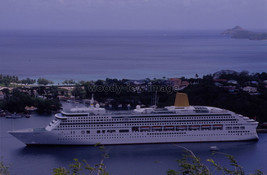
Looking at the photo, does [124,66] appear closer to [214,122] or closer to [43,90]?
[43,90]

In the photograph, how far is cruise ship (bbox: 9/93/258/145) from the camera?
1608cm

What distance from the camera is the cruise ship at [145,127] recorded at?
16078 mm

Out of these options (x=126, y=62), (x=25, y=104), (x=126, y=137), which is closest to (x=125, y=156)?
(x=126, y=137)

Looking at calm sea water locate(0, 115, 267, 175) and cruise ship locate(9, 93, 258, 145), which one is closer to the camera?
calm sea water locate(0, 115, 267, 175)

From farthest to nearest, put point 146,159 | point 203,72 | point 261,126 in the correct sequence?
point 203,72 < point 261,126 < point 146,159

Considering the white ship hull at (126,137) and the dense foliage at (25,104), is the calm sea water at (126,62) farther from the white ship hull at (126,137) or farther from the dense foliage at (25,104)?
the white ship hull at (126,137)

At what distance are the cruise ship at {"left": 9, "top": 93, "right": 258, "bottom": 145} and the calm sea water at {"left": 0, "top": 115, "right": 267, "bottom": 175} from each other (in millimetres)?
338

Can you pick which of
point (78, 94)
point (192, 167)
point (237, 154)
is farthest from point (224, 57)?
point (192, 167)

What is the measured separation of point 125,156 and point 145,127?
6.95 ft

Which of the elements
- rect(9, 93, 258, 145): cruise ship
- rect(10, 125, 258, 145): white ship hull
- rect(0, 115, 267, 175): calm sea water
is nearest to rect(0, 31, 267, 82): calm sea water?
rect(9, 93, 258, 145): cruise ship

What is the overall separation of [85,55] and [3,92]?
82.5 feet

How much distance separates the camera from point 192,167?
6773 millimetres

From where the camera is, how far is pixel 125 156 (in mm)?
14531

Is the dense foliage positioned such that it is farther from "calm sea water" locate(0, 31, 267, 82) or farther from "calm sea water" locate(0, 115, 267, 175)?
"calm sea water" locate(0, 31, 267, 82)
